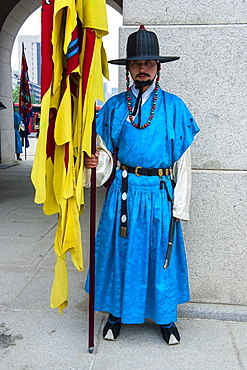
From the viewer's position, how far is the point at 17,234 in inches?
197

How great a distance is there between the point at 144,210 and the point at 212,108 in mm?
927

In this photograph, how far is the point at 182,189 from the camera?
8.47 feet

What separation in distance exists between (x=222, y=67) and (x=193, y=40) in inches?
10.8

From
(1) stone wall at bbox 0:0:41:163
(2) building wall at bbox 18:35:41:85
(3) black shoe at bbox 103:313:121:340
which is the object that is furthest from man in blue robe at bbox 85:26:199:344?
(2) building wall at bbox 18:35:41:85

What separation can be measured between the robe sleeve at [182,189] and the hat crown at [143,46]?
24.6 inches

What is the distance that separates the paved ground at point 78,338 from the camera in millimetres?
2486

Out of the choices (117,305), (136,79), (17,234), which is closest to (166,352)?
(117,305)

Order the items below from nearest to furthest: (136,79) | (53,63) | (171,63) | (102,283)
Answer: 1. (53,63)
2. (136,79)
3. (102,283)
4. (171,63)

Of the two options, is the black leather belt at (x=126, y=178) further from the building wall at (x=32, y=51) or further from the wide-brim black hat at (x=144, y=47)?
the building wall at (x=32, y=51)

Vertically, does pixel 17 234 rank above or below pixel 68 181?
below

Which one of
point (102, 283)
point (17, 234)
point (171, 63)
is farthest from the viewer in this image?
point (17, 234)

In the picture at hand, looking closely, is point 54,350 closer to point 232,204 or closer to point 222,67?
point 232,204

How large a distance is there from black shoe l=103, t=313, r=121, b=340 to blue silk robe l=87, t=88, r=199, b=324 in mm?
130

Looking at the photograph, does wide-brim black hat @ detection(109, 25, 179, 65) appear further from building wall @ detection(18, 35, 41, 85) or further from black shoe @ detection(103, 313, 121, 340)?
building wall @ detection(18, 35, 41, 85)
